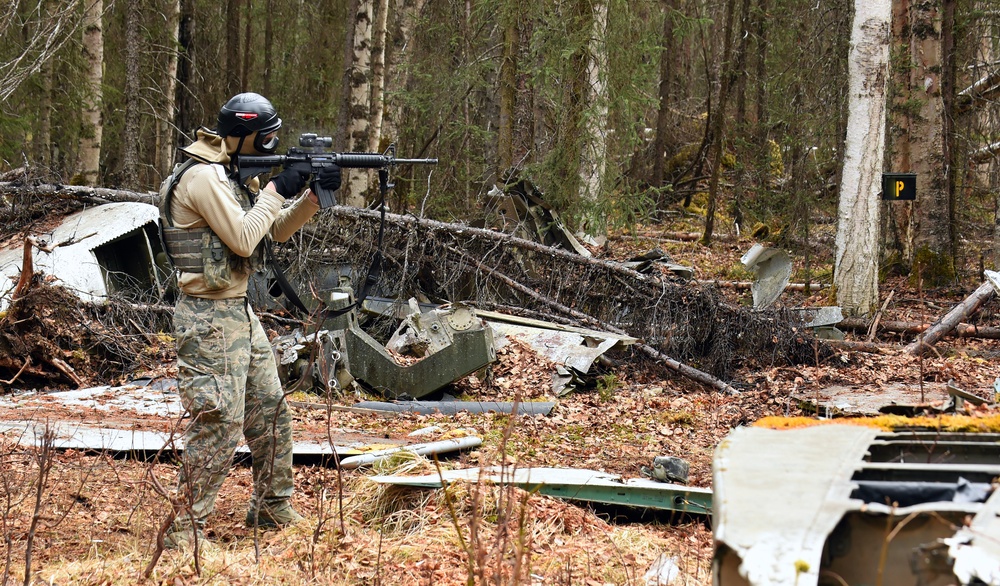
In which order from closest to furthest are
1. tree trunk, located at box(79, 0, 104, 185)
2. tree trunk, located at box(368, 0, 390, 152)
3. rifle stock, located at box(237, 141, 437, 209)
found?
rifle stock, located at box(237, 141, 437, 209), tree trunk, located at box(368, 0, 390, 152), tree trunk, located at box(79, 0, 104, 185)

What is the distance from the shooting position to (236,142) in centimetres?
443

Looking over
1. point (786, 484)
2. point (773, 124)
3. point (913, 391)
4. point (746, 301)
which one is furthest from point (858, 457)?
point (773, 124)

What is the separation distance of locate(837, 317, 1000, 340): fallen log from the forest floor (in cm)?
159

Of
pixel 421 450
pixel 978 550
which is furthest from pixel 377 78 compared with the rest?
pixel 978 550

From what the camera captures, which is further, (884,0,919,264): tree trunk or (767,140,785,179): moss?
(767,140,785,179): moss

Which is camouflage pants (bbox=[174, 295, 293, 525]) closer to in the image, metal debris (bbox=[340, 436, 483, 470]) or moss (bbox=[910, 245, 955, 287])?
metal debris (bbox=[340, 436, 483, 470])

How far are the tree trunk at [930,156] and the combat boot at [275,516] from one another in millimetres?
11409

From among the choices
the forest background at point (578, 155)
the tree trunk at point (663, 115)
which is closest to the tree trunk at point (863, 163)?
the forest background at point (578, 155)

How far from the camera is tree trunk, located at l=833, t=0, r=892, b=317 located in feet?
35.2

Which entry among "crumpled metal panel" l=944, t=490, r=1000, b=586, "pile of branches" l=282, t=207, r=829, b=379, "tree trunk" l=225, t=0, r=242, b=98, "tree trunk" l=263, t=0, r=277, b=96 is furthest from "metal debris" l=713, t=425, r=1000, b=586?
"tree trunk" l=263, t=0, r=277, b=96

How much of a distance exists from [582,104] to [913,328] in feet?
19.4

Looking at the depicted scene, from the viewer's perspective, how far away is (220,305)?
4.30 m

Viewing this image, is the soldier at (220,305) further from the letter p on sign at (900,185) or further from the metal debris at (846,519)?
the letter p on sign at (900,185)

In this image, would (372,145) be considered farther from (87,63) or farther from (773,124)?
(773,124)
